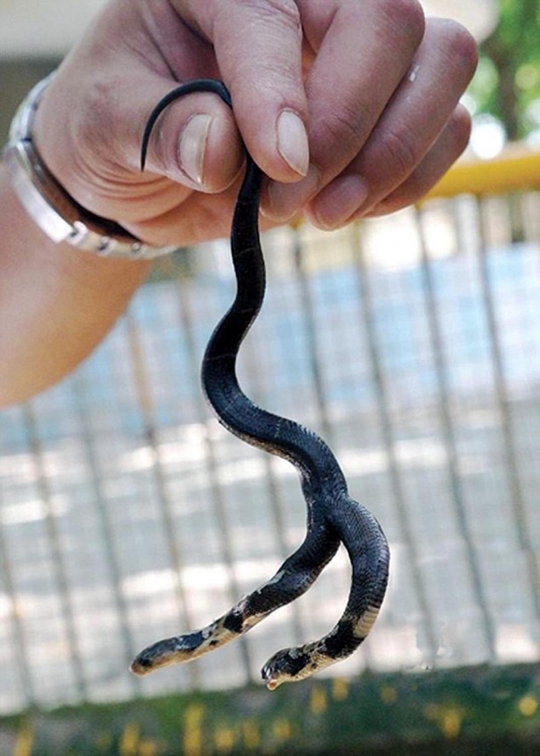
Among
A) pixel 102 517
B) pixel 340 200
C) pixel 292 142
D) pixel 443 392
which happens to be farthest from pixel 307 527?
pixel 102 517

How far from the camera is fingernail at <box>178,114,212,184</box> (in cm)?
96

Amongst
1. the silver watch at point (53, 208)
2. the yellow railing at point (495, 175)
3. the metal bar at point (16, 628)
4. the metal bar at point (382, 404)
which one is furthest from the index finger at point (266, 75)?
the metal bar at point (16, 628)

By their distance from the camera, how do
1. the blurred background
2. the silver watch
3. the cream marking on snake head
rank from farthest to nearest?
1. the blurred background
2. the silver watch
3. the cream marking on snake head

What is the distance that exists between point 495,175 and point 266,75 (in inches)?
67.2

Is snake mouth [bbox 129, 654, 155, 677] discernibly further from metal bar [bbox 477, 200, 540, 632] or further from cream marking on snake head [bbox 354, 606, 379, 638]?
metal bar [bbox 477, 200, 540, 632]

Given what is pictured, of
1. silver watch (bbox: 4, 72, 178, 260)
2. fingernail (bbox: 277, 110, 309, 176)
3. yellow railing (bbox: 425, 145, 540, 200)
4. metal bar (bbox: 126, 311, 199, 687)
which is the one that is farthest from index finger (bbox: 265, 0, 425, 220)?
metal bar (bbox: 126, 311, 199, 687)

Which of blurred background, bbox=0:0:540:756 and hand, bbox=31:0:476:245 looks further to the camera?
blurred background, bbox=0:0:540:756

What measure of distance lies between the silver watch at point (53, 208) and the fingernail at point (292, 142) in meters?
0.45

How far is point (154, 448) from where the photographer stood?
283 cm

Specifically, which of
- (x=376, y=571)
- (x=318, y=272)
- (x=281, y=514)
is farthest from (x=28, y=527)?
(x=376, y=571)

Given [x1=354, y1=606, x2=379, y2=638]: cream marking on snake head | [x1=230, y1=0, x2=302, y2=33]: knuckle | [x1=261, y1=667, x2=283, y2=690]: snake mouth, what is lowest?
[x1=261, y1=667, x2=283, y2=690]: snake mouth

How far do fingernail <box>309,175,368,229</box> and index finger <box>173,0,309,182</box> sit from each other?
0.13m

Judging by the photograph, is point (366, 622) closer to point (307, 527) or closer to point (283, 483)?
point (307, 527)

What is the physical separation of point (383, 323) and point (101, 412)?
0.64 metres
